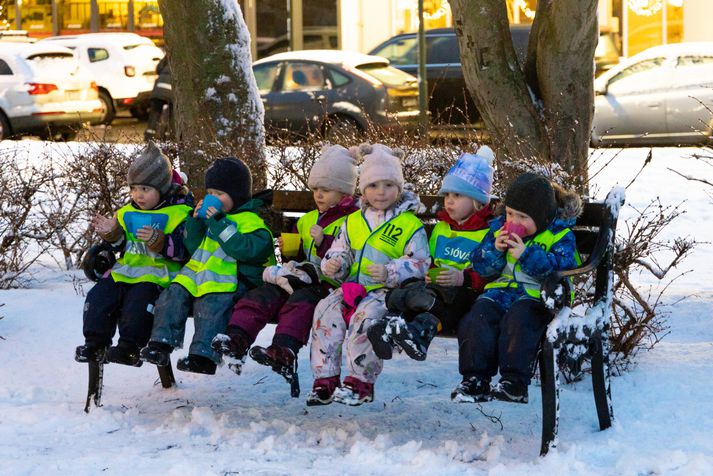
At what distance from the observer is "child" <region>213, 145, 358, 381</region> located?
5242 millimetres

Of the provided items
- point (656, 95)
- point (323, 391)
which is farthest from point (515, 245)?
point (656, 95)

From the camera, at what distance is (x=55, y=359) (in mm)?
6551

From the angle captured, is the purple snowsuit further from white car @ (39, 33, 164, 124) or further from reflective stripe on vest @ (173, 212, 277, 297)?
white car @ (39, 33, 164, 124)

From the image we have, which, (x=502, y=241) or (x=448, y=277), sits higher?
(x=502, y=241)

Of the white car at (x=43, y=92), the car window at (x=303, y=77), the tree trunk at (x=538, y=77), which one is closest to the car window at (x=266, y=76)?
the car window at (x=303, y=77)

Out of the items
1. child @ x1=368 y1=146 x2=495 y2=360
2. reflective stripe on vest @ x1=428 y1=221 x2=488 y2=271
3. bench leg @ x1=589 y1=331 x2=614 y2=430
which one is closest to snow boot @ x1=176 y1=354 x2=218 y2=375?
child @ x1=368 y1=146 x2=495 y2=360

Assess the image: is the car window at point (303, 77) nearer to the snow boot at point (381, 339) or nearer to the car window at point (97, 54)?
the car window at point (97, 54)

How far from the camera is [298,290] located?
5.38 meters

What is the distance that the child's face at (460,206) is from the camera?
536 centimetres

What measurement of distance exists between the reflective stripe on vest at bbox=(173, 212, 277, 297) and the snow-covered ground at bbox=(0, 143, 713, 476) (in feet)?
1.78

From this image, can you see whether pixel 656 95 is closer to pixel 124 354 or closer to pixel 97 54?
pixel 97 54

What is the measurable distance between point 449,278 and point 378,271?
29cm

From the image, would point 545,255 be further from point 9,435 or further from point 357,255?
point 9,435

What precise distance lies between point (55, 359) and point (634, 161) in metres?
8.74
